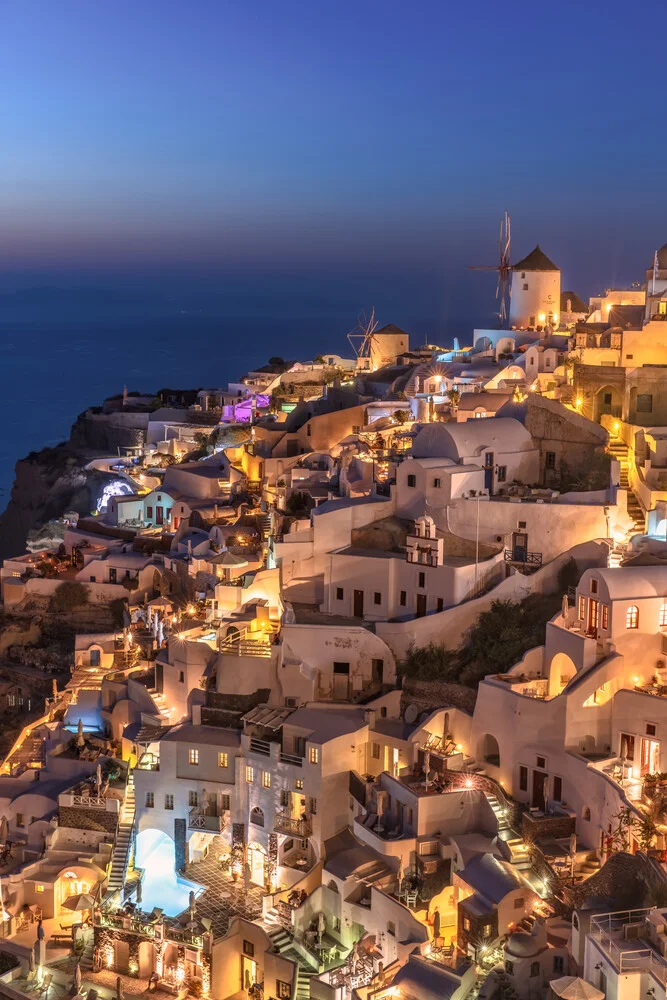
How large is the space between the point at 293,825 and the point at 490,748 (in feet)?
11.9

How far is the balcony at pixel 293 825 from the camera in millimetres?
20828

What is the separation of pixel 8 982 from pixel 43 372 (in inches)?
4417

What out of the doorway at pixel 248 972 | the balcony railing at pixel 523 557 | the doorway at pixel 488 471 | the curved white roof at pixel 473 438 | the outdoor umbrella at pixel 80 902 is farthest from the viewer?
the curved white roof at pixel 473 438

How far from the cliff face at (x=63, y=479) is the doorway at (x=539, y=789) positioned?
986 inches

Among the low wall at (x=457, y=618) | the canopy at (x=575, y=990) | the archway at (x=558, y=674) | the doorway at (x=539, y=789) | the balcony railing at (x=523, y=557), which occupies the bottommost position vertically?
the canopy at (x=575, y=990)

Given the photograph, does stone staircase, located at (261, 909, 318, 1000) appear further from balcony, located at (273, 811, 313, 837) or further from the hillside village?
balcony, located at (273, 811, 313, 837)

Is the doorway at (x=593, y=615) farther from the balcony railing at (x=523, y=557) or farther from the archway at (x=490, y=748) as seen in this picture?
the balcony railing at (x=523, y=557)

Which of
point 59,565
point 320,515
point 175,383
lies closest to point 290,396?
point 59,565

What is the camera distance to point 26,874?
2281 centimetres

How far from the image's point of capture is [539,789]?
786 inches

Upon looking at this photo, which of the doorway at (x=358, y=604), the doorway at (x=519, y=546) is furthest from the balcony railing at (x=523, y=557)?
the doorway at (x=358, y=604)

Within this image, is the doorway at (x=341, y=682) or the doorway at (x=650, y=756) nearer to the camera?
the doorway at (x=650, y=756)

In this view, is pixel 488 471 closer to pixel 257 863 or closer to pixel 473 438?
pixel 473 438

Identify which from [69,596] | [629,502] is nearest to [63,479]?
[69,596]
